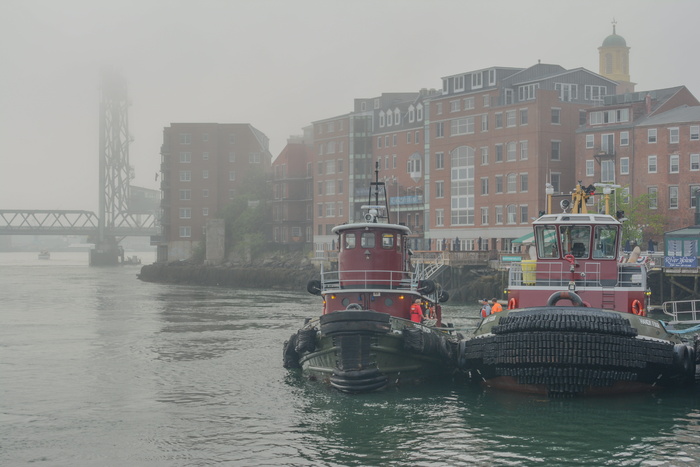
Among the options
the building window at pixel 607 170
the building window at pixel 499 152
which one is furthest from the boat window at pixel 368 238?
the building window at pixel 499 152

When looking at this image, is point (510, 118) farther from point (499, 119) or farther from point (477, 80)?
point (477, 80)

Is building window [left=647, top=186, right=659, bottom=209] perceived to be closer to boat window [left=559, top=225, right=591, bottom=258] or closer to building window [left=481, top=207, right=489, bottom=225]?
building window [left=481, top=207, right=489, bottom=225]

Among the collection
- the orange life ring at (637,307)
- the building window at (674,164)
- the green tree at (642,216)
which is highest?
the building window at (674,164)

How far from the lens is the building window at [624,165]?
81.8 meters

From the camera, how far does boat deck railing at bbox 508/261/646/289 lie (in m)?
29.9

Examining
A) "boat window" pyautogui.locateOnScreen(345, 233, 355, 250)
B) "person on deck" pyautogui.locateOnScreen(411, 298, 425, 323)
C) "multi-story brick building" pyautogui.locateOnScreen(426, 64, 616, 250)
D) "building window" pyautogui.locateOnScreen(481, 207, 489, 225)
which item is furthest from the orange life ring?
"building window" pyautogui.locateOnScreen(481, 207, 489, 225)

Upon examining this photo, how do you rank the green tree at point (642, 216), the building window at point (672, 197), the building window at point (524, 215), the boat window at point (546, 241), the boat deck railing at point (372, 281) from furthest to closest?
the building window at point (524, 215) < the building window at point (672, 197) < the green tree at point (642, 216) < the boat deck railing at point (372, 281) < the boat window at point (546, 241)

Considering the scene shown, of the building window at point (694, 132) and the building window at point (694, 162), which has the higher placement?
the building window at point (694, 132)

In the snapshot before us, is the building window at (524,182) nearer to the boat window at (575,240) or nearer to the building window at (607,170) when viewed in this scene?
the building window at (607,170)

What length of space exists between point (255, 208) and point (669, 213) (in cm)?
5980

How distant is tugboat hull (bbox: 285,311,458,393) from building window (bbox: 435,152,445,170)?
68.1m

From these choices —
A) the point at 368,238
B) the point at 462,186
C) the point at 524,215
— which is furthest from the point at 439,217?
the point at 368,238

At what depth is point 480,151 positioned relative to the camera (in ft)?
305

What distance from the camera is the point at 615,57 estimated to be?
153125mm
